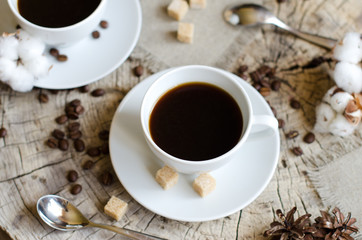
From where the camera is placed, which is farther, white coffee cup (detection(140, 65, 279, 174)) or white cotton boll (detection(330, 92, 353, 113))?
white cotton boll (detection(330, 92, 353, 113))

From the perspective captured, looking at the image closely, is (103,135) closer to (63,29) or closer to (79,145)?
(79,145)

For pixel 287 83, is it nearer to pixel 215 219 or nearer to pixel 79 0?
pixel 215 219

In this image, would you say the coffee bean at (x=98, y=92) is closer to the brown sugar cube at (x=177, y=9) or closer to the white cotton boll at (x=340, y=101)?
the brown sugar cube at (x=177, y=9)

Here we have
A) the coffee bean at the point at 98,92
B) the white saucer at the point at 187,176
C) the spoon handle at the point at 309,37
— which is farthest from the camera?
the spoon handle at the point at 309,37

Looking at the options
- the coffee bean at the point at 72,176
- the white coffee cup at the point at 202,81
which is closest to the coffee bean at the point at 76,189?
the coffee bean at the point at 72,176

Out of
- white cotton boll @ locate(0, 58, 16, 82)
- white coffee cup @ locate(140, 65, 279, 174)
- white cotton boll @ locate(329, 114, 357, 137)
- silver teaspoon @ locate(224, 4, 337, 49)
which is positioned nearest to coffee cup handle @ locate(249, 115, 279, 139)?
white coffee cup @ locate(140, 65, 279, 174)

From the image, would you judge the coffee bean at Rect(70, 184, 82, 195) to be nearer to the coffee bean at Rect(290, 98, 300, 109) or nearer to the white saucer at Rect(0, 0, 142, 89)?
the white saucer at Rect(0, 0, 142, 89)
